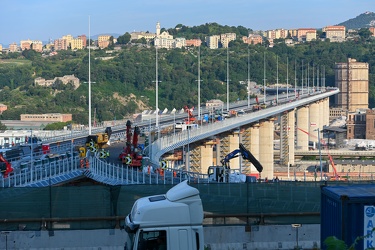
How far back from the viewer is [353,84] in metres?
171

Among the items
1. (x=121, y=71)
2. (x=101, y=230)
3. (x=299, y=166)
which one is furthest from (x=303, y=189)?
(x=121, y=71)

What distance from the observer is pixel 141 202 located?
43.1 feet

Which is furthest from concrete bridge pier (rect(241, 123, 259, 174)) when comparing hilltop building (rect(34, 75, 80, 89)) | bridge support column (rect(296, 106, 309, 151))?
hilltop building (rect(34, 75, 80, 89))

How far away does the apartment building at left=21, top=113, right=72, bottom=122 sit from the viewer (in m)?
102

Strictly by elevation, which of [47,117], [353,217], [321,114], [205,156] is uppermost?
[353,217]

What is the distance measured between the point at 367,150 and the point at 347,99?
62109 millimetres

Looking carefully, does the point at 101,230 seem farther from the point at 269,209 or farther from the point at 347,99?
the point at 347,99

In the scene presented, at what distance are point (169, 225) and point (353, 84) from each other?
529 feet

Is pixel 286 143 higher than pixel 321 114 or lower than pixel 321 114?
lower

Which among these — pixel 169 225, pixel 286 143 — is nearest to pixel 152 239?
pixel 169 225

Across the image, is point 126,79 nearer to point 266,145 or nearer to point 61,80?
point 61,80

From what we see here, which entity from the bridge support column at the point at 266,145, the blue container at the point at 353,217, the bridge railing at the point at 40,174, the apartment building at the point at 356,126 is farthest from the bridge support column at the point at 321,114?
the blue container at the point at 353,217

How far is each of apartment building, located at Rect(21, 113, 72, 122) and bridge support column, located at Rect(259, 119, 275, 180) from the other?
21.4m

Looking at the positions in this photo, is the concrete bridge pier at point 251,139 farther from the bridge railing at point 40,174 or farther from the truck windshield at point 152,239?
the truck windshield at point 152,239
